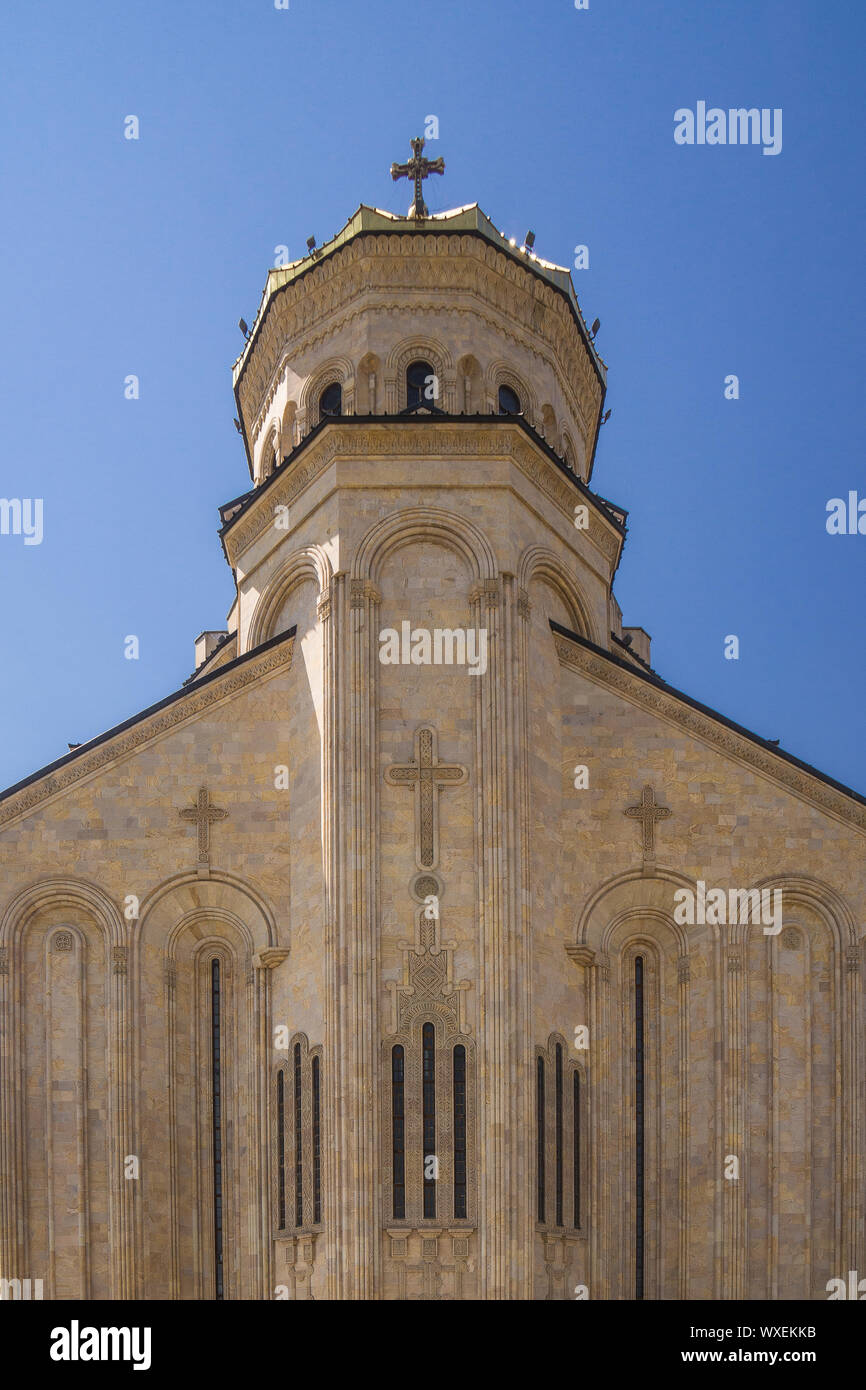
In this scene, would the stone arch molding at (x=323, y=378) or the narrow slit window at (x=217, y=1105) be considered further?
the stone arch molding at (x=323, y=378)

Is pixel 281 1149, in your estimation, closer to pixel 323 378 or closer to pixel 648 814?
pixel 648 814

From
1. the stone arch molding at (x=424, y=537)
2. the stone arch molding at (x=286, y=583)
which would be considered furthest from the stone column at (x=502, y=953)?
the stone arch molding at (x=286, y=583)

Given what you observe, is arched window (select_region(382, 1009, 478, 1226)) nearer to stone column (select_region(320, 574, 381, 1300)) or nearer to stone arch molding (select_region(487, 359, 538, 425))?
stone column (select_region(320, 574, 381, 1300))

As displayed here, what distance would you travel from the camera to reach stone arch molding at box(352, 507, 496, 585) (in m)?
34.5

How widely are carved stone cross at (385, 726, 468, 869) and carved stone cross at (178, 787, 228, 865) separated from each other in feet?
11.6

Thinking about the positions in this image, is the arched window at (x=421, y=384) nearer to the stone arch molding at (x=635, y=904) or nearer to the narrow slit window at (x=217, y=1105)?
the stone arch molding at (x=635, y=904)

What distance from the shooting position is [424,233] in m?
37.2

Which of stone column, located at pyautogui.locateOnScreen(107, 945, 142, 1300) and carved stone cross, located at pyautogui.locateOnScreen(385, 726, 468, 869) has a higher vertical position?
carved stone cross, located at pyautogui.locateOnScreen(385, 726, 468, 869)

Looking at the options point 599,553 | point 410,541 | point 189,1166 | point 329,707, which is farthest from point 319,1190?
point 599,553

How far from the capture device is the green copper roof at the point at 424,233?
37.3 m

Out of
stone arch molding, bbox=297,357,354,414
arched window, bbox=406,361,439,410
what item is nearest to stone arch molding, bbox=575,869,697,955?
arched window, bbox=406,361,439,410

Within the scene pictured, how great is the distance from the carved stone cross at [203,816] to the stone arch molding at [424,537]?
4946 millimetres
